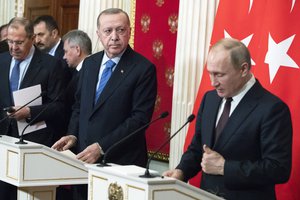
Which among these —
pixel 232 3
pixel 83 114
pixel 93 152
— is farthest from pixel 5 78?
pixel 232 3

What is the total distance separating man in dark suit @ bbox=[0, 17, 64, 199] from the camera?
5027 mm

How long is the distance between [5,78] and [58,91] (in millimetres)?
373

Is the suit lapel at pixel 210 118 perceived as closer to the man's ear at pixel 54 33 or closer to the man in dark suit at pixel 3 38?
the man in dark suit at pixel 3 38

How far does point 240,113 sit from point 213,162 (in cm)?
27

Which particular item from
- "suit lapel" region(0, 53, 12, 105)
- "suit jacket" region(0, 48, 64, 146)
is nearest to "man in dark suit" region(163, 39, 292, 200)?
"suit jacket" region(0, 48, 64, 146)

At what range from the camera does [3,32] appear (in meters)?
6.93

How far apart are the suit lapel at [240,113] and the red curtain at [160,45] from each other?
2718mm

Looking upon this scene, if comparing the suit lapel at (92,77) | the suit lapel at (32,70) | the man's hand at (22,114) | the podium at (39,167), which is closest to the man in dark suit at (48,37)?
the suit lapel at (32,70)

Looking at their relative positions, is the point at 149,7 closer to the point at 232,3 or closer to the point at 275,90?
the point at 232,3

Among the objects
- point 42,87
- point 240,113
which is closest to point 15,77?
point 42,87

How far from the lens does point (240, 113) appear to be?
343cm

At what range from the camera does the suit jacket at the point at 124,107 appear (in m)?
4.26

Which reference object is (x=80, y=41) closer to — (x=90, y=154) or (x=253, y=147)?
(x=90, y=154)

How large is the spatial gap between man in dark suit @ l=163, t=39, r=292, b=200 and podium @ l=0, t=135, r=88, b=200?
2.59ft
